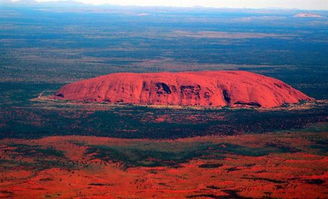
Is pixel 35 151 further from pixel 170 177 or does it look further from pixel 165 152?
pixel 170 177

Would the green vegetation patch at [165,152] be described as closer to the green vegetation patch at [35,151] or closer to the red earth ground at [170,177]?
the red earth ground at [170,177]

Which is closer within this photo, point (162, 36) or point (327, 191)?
point (327, 191)

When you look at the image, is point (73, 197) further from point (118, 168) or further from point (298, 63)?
point (298, 63)

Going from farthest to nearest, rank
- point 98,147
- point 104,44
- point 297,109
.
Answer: point 104,44 → point 297,109 → point 98,147

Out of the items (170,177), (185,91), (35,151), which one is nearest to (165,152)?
(170,177)

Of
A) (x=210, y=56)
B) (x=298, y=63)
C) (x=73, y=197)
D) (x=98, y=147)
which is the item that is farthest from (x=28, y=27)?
(x=73, y=197)

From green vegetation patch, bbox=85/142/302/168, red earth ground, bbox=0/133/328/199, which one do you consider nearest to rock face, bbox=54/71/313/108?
green vegetation patch, bbox=85/142/302/168

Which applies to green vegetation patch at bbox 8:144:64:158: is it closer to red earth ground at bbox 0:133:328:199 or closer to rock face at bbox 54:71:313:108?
red earth ground at bbox 0:133:328:199
